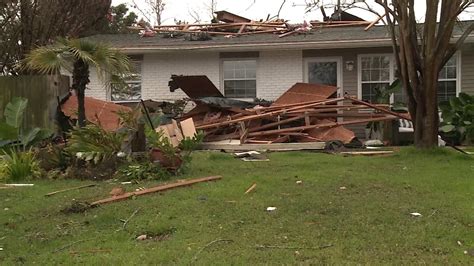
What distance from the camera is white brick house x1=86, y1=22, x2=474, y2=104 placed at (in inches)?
627

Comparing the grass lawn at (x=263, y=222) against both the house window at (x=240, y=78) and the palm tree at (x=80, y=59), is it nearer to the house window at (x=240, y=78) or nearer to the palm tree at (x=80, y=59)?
the palm tree at (x=80, y=59)

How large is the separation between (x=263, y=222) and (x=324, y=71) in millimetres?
11466

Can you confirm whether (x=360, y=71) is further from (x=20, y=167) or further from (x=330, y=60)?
(x=20, y=167)

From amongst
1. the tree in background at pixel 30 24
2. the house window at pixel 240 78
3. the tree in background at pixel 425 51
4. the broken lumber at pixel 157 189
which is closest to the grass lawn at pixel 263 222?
the broken lumber at pixel 157 189

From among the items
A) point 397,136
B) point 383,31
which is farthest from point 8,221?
point 383,31

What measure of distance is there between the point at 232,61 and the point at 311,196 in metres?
10.6

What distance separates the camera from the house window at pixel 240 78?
1709cm

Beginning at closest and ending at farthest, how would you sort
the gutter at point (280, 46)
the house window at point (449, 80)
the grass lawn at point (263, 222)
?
the grass lawn at point (263, 222) → the gutter at point (280, 46) → the house window at point (449, 80)

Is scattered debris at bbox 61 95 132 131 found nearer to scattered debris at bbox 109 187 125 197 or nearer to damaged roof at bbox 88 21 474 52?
damaged roof at bbox 88 21 474 52

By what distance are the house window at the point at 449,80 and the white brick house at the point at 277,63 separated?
0.09 ft

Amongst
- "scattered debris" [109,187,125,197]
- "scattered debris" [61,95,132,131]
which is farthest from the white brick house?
"scattered debris" [109,187,125,197]

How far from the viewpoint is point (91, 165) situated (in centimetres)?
943

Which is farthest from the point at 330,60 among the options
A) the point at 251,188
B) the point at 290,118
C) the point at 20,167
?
the point at 20,167

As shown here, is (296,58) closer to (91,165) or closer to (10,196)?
(91,165)
